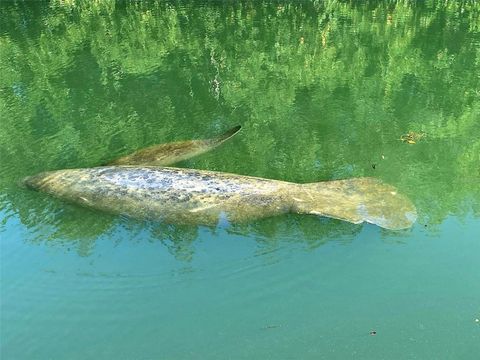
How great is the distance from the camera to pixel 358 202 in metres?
5.43

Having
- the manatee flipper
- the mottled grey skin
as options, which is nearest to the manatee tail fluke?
the mottled grey skin

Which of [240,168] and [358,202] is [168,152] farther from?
[358,202]

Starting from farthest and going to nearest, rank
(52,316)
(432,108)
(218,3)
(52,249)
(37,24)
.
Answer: (218,3) → (37,24) → (432,108) → (52,249) → (52,316)

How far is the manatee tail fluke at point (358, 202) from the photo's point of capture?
5.18 metres

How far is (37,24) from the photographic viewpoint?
15391mm

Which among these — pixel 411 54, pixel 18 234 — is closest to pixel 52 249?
pixel 18 234

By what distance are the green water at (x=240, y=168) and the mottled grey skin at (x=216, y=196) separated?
14cm

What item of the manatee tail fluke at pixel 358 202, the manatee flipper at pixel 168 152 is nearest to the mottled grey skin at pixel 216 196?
the manatee tail fluke at pixel 358 202

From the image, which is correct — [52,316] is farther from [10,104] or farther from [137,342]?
[10,104]

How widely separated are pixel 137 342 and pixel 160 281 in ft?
2.35

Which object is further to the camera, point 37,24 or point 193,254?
point 37,24

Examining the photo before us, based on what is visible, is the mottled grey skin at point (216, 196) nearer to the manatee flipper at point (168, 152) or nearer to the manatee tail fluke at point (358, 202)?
the manatee tail fluke at point (358, 202)

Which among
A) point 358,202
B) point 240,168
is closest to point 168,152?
point 240,168

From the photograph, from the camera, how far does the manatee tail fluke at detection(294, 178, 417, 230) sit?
5.18 metres
